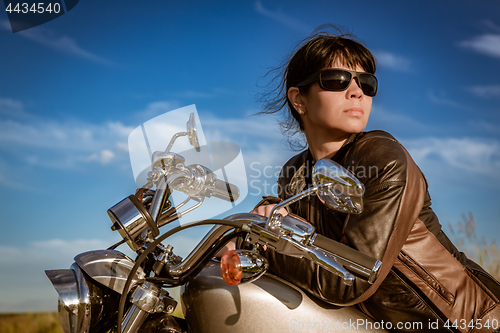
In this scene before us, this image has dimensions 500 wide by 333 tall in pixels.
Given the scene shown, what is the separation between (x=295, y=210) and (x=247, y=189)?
791 millimetres

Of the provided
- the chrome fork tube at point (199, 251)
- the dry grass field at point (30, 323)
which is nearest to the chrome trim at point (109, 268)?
the chrome fork tube at point (199, 251)

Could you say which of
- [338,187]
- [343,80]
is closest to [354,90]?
[343,80]

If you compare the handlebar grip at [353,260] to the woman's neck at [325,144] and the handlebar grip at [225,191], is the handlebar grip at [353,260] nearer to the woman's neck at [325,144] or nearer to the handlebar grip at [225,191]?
the handlebar grip at [225,191]

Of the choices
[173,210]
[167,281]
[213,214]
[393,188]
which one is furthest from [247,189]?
[393,188]

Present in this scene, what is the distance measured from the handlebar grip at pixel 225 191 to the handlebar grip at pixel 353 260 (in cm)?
47

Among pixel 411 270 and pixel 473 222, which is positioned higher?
pixel 411 270

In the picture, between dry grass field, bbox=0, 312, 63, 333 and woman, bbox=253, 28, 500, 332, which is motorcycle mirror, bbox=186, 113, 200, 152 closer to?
woman, bbox=253, 28, 500, 332

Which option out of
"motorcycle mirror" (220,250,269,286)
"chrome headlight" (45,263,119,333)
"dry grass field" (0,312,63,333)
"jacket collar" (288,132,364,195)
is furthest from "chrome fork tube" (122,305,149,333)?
"dry grass field" (0,312,63,333)

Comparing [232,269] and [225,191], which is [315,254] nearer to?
[232,269]

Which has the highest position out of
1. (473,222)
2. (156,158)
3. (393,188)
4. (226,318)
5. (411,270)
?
(156,158)

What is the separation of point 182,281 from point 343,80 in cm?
125

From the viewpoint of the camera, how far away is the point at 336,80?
1.86 meters

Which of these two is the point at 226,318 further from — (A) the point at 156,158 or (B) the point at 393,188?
(B) the point at 393,188

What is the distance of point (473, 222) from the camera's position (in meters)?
3.05
